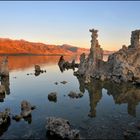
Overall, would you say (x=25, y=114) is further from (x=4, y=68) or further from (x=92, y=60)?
(x=92, y=60)

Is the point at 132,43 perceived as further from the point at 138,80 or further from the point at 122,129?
the point at 122,129

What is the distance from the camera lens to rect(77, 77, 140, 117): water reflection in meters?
58.1

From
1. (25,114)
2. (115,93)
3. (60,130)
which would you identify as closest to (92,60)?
(115,93)

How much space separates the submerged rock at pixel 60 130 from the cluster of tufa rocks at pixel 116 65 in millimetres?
53297

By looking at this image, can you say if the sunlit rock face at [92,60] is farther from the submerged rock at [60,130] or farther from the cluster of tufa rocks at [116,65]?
the submerged rock at [60,130]

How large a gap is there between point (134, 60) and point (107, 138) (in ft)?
226

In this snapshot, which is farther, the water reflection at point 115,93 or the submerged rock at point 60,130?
the water reflection at point 115,93

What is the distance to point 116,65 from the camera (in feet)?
332

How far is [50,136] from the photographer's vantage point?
124 feet

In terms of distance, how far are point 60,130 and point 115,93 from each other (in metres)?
39.9

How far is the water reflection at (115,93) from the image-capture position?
58056 mm

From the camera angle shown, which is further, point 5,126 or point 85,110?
point 85,110

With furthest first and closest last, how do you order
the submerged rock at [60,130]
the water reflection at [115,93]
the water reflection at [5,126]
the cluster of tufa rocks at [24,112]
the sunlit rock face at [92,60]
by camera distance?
the sunlit rock face at [92,60] < the water reflection at [115,93] < the cluster of tufa rocks at [24,112] < the water reflection at [5,126] < the submerged rock at [60,130]

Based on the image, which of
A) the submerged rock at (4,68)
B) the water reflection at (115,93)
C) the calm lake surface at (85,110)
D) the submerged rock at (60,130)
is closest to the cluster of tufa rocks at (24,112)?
the calm lake surface at (85,110)
